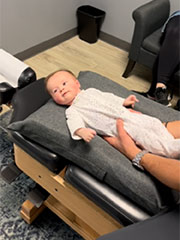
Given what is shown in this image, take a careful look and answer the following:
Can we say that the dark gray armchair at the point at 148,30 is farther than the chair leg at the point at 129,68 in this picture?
No

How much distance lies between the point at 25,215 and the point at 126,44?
1890 millimetres

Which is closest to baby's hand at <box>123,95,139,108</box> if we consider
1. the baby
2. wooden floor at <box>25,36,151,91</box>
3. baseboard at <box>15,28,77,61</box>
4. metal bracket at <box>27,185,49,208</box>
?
the baby

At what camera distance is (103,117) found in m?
1.18

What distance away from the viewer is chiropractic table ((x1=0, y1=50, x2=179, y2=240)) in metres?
0.97

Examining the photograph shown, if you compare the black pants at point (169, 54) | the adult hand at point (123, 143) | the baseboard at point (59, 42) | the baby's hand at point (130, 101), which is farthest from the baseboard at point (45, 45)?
the adult hand at point (123, 143)

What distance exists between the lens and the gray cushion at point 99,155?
3.15ft

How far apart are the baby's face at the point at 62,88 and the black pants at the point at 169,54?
2.93 feet

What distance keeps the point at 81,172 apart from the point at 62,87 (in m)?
0.39

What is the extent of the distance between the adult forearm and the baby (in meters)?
0.08

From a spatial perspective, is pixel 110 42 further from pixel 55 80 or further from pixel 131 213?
pixel 131 213

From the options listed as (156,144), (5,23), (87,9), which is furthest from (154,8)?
(156,144)

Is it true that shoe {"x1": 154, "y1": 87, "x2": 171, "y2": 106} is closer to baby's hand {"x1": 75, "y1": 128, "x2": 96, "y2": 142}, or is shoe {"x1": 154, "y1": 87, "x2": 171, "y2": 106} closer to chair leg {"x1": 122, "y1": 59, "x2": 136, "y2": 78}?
chair leg {"x1": 122, "y1": 59, "x2": 136, "y2": 78}

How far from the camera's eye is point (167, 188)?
0.98 metres

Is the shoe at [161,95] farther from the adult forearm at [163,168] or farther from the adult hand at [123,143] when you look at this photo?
the adult forearm at [163,168]
